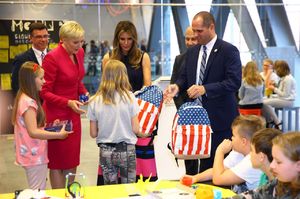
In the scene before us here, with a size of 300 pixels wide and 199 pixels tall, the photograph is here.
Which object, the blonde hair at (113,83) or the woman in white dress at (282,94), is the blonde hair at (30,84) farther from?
the woman in white dress at (282,94)

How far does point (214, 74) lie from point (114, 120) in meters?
0.88

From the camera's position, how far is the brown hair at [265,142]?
2270mm

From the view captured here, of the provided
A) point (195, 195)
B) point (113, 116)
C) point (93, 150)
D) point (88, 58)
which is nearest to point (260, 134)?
point (195, 195)

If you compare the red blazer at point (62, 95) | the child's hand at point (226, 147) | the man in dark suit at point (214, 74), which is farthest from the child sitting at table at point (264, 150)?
the red blazer at point (62, 95)

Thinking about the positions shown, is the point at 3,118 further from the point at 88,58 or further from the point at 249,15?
the point at 249,15

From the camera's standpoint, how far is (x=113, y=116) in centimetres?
315

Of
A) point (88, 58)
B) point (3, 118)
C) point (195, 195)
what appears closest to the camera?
point (195, 195)

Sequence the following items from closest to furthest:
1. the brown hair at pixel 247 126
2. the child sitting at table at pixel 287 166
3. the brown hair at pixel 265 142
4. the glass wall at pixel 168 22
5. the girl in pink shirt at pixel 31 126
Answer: the child sitting at table at pixel 287 166, the brown hair at pixel 265 142, the brown hair at pixel 247 126, the girl in pink shirt at pixel 31 126, the glass wall at pixel 168 22

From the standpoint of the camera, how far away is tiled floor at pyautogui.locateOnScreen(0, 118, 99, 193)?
196 inches

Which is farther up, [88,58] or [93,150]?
[88,58]

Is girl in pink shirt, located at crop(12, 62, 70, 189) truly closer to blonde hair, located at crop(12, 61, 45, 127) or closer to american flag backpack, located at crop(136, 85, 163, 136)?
blonde hair, located at crop(12, 61, 45, 127)

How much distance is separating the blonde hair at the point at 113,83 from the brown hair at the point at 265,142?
1.14m

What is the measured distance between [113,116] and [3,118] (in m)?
5.04

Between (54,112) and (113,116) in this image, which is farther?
(54,112)
